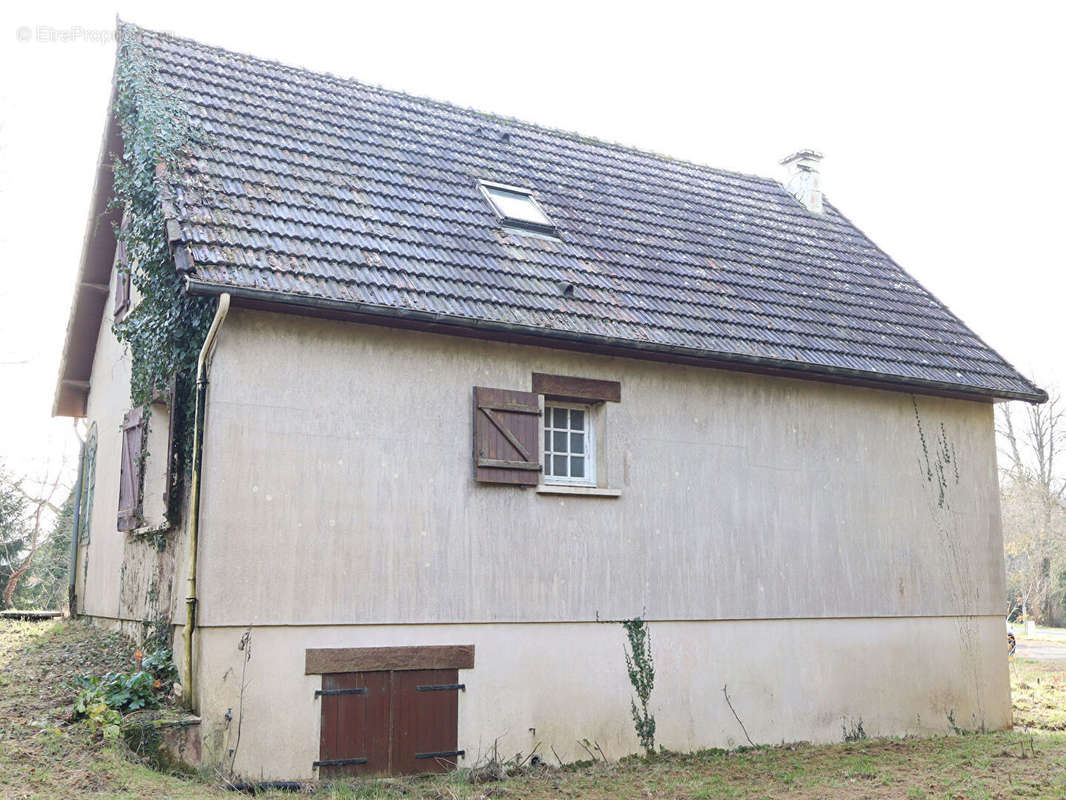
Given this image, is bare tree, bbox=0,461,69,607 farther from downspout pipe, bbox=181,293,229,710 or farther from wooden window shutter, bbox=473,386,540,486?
wooden window shutter, bbox=473,386,540,486

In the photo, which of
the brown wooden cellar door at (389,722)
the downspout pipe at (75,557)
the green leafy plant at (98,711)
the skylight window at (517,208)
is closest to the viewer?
the green leafy plant at (98,711)

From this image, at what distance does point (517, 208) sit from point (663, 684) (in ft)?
18.8

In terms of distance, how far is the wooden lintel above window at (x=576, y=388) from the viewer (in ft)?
34.8

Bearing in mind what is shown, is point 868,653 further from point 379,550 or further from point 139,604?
point 139,604

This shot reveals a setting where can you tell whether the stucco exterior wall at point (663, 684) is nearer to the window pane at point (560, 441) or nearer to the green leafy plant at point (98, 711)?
the green leafy plant at point (98, 711)

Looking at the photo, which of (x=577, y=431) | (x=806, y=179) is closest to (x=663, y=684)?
(x=577, y=431)

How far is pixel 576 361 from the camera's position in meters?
10.9

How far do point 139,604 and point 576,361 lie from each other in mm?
5287

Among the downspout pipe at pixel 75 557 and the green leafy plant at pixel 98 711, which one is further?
the downspout pipe at pixel 75 557

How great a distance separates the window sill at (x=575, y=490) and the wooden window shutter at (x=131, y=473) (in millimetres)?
4378

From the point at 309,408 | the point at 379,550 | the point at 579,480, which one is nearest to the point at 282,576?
the point at 379,550

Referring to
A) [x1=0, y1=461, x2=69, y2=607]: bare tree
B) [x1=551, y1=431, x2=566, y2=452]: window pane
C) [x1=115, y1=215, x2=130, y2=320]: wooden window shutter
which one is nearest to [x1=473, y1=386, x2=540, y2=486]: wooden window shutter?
[x1=551, y1=431, x2=566, y2=452]: window pane

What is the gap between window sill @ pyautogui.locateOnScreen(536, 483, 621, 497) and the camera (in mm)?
10375

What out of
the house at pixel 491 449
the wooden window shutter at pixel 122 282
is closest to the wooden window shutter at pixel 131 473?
the house at pixel 491 449
